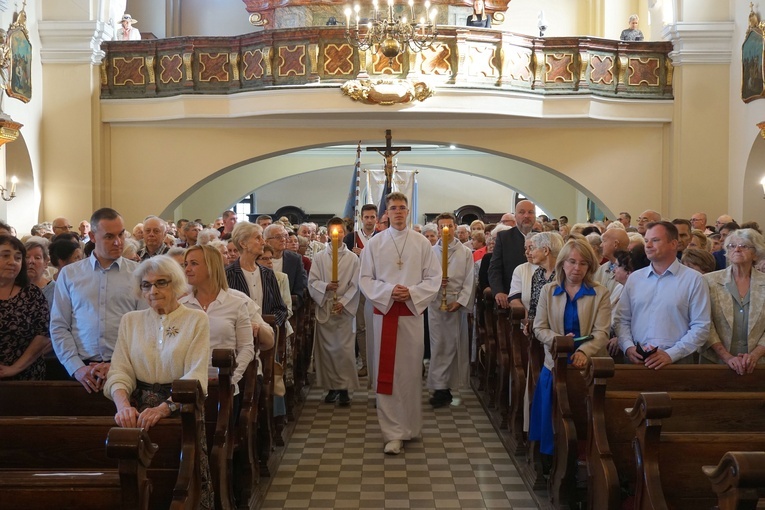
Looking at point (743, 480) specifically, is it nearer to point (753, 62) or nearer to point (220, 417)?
point (220, 417)

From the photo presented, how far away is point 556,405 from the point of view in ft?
16.6

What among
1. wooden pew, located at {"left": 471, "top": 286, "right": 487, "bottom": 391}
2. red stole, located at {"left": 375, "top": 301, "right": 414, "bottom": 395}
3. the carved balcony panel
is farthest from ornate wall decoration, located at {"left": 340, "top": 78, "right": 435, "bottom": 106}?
red stole, located at {"left": 375, "top": 301, "right": 414, "bottom": 395}

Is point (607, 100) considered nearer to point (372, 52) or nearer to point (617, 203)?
point (617, 203)

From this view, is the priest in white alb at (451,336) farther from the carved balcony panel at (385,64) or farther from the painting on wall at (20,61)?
the painting on wall at (20,61)

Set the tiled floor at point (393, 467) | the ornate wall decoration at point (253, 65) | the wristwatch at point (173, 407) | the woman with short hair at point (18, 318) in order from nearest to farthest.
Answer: the wristwatch at point (173, 407) < the woman with short hair at point (18, 318) < the tiled floor at point (393, 467) < the ornate wall decoration at point (253, 65)

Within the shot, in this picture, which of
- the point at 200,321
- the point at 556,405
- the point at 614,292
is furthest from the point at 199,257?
the point at 614,292

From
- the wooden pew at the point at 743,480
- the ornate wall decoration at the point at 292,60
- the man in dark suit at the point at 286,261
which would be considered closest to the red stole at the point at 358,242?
the man in dark suit at the point at 286,261

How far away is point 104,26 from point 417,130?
561 centimetres

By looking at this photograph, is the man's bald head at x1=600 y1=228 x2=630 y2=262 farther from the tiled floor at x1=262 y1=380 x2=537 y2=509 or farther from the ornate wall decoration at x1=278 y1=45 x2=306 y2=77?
the ornate wall decoration at x1=278 y1=45 x2=306 y2=77

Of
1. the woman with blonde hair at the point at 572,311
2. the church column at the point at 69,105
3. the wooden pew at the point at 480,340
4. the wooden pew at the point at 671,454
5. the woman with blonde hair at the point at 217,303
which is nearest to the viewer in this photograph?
the wooden pew at the point at 671,454

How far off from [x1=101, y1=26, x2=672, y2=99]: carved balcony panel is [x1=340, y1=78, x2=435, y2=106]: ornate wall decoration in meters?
0.20

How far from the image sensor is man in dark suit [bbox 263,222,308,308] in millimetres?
7434

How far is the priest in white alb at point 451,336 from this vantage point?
7988mm

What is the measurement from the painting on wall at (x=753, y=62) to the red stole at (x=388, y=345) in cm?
841
